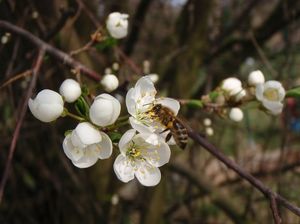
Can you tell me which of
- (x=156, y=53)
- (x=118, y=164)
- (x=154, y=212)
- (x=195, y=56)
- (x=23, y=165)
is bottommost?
(x=118, y=164)

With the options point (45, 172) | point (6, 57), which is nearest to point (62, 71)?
point (6, 57)

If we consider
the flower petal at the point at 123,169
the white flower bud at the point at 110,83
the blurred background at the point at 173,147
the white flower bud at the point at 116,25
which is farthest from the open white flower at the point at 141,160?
the blurred background at the point at 173,147

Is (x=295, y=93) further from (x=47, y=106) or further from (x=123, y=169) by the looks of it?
(x=47, y=106)

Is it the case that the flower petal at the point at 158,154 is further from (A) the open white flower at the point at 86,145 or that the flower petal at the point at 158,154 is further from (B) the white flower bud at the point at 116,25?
(B) the white flower bud at the point at 116,25

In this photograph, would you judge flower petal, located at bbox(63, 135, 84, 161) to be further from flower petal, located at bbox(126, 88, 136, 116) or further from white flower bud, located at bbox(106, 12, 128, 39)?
white flower bud, located at bbox(106, 12, 128, 39)

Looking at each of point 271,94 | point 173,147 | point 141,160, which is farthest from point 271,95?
point 173,147

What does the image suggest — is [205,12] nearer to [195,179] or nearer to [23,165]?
[195,179]
